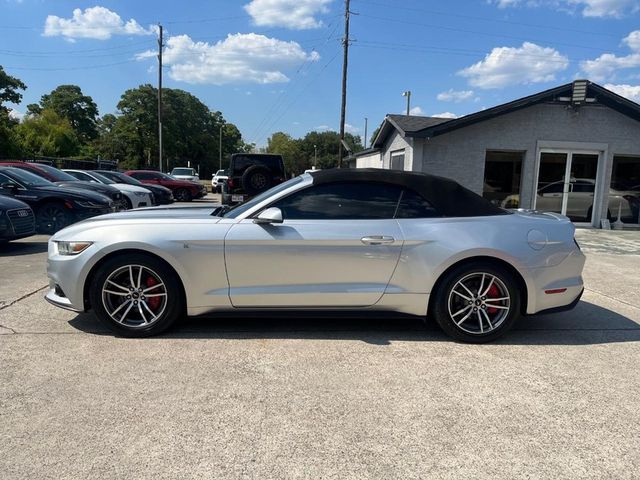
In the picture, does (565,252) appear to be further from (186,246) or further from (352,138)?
(352,138)

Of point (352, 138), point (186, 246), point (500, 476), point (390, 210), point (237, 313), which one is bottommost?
point (500, 476)

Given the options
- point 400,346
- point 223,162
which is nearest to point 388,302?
point 400,346

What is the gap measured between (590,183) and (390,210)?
12541 mm

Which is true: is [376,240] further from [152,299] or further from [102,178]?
[102,178]

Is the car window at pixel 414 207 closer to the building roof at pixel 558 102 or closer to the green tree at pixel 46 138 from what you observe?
the building roof at pixel 558 102

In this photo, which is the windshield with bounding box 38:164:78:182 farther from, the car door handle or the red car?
the car door handle

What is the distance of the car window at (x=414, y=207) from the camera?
14.4 ft

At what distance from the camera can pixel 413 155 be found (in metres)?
13.9

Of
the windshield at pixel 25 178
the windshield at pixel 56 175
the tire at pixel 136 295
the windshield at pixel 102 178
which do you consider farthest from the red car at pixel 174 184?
the tire at pixel 136 295

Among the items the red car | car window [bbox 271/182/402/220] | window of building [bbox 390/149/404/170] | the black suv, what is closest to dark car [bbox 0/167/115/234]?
the black suv

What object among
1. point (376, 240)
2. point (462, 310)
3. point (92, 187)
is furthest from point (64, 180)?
point (462, 310)

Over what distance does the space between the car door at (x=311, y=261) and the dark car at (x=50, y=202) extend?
24.6 feet

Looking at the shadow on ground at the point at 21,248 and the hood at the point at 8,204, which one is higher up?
the hood at the point at 8,204

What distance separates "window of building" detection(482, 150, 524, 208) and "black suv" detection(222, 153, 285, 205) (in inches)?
238
